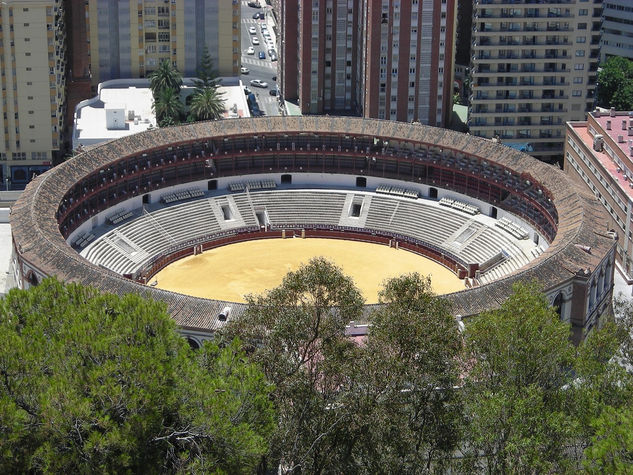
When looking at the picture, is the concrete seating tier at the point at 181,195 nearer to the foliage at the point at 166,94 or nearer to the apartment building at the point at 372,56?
the foliage at the point at 166,94

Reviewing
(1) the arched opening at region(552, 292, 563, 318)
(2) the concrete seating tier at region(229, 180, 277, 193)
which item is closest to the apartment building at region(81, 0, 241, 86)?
(2) the concrete seating tier at region(229, 180, 277, 193)

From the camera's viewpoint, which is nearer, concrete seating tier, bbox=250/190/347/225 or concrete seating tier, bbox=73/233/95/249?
concrete seating tier, bbox=73/233/95/249

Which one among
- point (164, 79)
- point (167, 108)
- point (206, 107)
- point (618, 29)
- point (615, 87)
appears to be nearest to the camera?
point (167, 108)

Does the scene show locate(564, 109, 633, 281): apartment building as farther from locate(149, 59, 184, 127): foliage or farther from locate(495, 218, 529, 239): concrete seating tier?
locate(149, 59, 184, 127): foliage

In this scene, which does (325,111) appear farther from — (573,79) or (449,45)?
(573,79)

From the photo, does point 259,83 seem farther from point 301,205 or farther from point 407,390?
point 407,390

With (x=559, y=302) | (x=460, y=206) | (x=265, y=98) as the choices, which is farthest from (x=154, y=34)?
(x=559, y=302)

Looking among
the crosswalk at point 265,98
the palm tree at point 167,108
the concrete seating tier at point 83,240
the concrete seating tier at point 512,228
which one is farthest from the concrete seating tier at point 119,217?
the crosswalk at point 265,98
